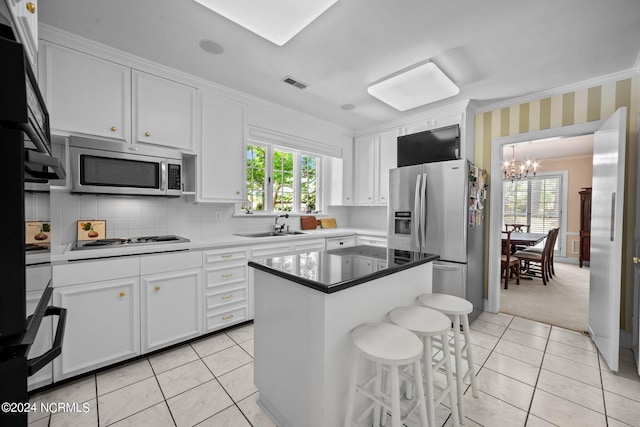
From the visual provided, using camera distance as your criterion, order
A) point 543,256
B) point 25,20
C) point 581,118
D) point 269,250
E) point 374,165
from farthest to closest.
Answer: point 543,256 < point 374,165 < point 269,250 < point 581,118 < point 25,20

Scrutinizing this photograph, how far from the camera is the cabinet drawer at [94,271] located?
1858 mm

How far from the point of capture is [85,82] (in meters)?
2.12

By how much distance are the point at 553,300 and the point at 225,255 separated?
447 centimetres

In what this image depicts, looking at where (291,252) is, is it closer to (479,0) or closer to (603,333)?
(479,0)

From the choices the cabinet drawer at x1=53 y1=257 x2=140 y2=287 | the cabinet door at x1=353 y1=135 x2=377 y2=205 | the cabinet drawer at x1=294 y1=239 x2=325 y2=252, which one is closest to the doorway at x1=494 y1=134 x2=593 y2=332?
the cabinet door at x1=353 y1=135 x2=377 y2=205

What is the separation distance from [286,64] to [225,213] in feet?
5.90

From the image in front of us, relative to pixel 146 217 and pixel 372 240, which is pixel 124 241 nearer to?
pixel 146 217

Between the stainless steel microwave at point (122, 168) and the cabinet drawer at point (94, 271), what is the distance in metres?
0.59

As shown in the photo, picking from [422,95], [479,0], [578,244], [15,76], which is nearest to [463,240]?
[422,95]

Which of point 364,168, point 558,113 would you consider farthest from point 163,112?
point 558,113

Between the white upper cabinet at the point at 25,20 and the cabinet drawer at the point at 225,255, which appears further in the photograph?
the cabinet drawer at the point at 225,255

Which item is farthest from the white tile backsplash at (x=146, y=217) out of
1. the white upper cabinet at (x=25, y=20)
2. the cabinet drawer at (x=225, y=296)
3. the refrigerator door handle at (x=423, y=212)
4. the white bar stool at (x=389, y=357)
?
the white bar stool at (x=389, y=357)

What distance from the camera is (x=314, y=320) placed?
132 centimetres

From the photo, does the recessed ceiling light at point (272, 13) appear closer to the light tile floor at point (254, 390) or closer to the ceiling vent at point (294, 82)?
the ceiling vent at point (294, 82)
